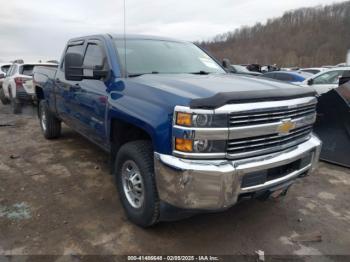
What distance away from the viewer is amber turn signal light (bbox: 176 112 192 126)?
248cm

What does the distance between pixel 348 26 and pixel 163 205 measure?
2742 inches

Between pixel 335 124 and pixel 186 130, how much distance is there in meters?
3.71

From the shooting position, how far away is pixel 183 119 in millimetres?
2500

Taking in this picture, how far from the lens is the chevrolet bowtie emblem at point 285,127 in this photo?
9.25 feet

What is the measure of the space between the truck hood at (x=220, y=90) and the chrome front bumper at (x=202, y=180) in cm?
46

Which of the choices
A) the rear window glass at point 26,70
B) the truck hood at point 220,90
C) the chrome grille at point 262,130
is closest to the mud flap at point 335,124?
the truck hood at point 220,90

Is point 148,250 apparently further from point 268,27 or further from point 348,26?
point 268,27

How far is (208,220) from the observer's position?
11.3 ft

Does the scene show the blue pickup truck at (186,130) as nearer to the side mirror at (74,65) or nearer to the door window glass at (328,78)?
the side mirror at (74,65)

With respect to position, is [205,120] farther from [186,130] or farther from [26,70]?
[26,70]

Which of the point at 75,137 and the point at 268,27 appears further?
the point at 268,27

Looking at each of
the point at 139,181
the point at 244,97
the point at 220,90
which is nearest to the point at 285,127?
the point at 244,97

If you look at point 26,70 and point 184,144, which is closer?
point 184,144

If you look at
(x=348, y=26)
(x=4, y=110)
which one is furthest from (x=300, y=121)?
(x=348, y=26)
